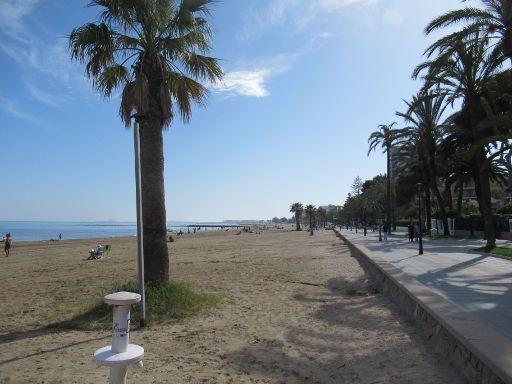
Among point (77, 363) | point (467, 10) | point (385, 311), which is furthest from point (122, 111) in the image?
point (467, 10)

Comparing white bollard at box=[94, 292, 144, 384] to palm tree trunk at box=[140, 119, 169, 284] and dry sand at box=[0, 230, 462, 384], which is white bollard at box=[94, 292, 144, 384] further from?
palm tree trunk at box=[140, 119, 169, 284]

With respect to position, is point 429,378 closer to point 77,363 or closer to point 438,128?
point 77,363

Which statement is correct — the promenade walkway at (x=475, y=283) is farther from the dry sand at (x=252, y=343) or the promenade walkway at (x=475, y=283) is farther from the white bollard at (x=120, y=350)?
the white bollard at (x=120, y=350)

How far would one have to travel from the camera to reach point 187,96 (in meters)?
9.98

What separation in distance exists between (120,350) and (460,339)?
3.58m

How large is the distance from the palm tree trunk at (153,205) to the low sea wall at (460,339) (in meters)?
4.76

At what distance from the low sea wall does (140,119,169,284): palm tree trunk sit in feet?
15.6

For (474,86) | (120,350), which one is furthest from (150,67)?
(474,86)

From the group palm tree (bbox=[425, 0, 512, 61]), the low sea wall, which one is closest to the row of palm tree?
palm tree (bbox=[425, 0, 512, 61])

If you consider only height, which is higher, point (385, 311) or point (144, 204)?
point (144, 204)

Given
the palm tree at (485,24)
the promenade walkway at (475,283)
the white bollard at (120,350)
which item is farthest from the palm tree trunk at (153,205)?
the palm tree at (485,24)

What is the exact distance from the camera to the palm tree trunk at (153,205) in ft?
29.8

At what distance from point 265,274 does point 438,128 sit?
1010 inches

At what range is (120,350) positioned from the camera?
392cm
